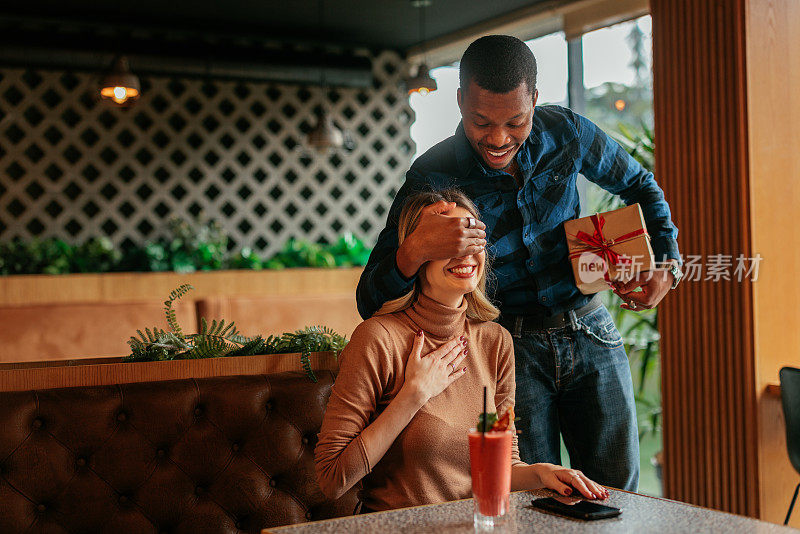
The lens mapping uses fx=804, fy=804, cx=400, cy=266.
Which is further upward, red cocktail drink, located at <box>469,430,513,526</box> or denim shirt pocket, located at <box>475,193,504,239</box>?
denim shirt pocket, located at <box>475,193,504,239</box>

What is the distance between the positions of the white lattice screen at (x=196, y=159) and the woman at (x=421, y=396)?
13.0 feet

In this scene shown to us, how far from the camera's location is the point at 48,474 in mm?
1251

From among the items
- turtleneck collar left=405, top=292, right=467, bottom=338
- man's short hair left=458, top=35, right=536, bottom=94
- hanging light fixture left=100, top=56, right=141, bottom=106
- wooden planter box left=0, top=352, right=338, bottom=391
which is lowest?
wooden planter box left=0, top=352, right=338, bottom=391

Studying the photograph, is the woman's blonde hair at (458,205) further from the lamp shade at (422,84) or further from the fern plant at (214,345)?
the lamp shade at (422,84)

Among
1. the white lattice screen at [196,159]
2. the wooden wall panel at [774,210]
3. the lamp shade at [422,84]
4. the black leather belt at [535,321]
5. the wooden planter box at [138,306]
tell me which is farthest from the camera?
the white lattice screen at [196,159]

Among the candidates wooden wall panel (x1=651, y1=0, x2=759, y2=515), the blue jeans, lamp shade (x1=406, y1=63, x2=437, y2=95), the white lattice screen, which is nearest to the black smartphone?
the blue jeans

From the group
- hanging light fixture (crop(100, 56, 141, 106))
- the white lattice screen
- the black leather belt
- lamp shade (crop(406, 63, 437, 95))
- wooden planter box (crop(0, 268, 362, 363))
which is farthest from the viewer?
the white lattice screen

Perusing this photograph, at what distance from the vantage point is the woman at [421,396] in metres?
1.11

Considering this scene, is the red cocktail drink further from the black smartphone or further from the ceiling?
the ceiling

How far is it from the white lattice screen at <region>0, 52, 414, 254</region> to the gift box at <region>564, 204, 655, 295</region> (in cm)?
389

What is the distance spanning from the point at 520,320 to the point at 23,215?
3.99 metres

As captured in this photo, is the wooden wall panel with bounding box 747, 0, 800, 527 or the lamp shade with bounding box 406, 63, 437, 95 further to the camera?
the lamp shade with bounding box 406, 63, 437, 95

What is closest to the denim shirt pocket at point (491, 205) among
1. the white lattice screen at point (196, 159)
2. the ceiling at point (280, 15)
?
the ceiling at point (280, 15)

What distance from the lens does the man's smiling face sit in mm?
1254
